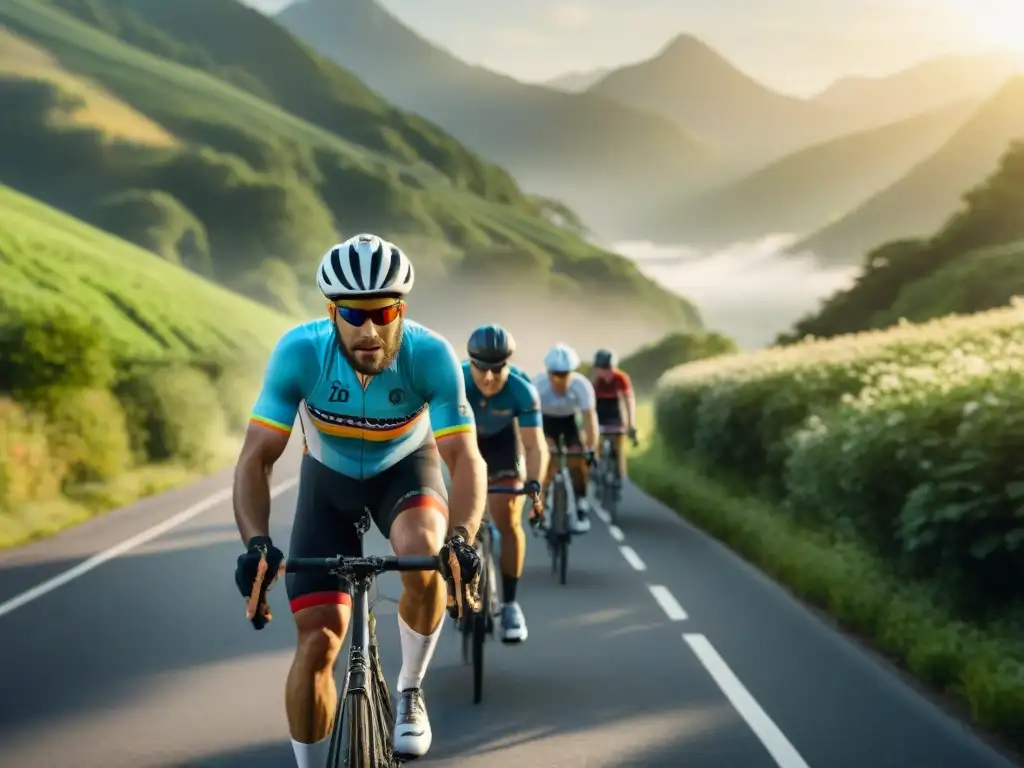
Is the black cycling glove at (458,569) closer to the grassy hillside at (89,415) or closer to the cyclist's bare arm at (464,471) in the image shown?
the cyclist's bare arm at (464,471)

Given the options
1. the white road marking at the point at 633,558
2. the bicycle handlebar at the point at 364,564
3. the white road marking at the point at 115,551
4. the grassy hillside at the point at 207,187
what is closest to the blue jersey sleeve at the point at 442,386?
the bicycle handlebar at the point at 364,564

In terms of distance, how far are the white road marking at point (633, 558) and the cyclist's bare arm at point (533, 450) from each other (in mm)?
3852

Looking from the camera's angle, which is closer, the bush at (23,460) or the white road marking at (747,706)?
the white road marking at (747,706)

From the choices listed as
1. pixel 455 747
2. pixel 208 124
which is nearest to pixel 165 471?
pixel 455 747

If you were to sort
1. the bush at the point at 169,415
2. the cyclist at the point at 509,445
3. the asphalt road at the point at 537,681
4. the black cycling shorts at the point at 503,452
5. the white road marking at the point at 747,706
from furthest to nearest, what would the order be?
the bush at the point at 169,415
the black cycling shorts at the point at 503,452
the cyclist at the point at 509,445
the asphalt road at the point at 537,681
the white road marking at the point at 747,706

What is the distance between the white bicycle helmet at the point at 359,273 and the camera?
4.98 meters

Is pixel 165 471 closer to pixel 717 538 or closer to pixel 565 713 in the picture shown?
pixel 717 538

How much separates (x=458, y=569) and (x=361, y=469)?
1.05m

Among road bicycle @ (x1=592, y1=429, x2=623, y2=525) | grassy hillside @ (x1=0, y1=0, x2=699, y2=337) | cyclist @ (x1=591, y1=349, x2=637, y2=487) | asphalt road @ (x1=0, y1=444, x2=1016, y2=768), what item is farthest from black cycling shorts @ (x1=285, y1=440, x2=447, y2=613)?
grassy hillside @ (x1=0, y1=0, x2=699, y2=337)

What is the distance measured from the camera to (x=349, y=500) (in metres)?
5.54

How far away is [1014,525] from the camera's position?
8.56m

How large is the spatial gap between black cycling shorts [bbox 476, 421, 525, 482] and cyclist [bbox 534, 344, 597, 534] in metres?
2.58

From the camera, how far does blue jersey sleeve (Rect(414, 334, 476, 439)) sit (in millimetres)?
5363

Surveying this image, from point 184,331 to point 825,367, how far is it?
3832 cm
